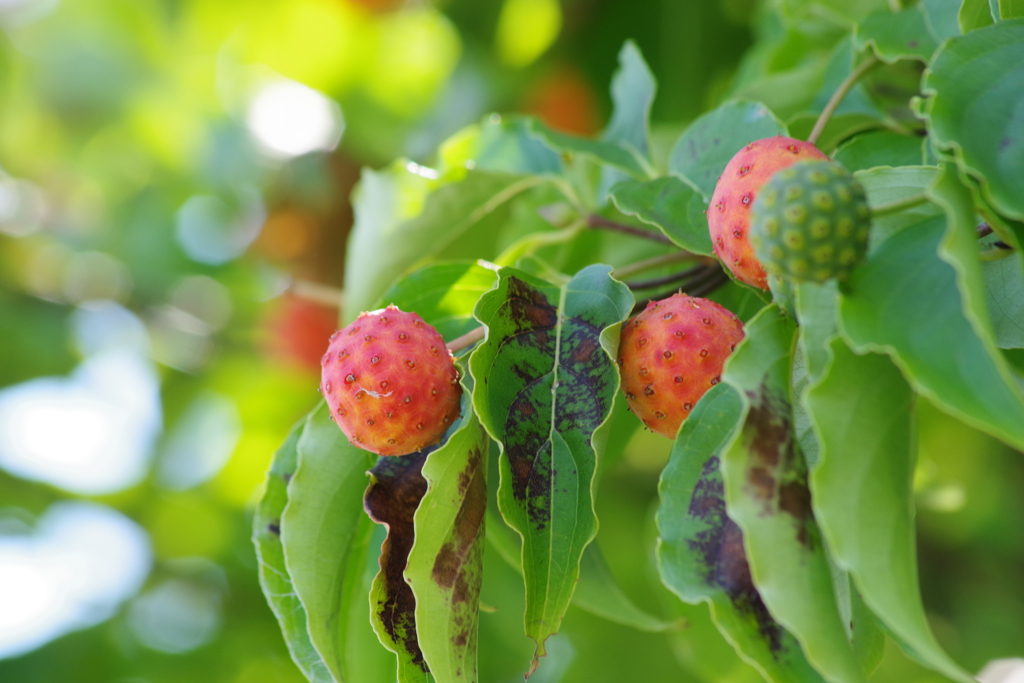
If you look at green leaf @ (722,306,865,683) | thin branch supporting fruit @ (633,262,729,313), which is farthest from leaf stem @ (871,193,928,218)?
thin branch supporting fruit @ (633,262,729,313)

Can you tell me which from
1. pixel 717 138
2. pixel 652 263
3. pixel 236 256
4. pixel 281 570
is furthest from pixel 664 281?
pixel 236 256

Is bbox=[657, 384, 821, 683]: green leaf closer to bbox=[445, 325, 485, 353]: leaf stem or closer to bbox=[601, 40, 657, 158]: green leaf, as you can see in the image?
bbox=[445, 325, 485, 353]: leaf stem

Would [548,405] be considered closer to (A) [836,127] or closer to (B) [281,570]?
(B) [281,570]

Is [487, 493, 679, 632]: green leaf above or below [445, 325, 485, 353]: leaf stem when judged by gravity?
below

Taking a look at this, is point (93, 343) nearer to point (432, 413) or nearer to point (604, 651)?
point (604, 651)

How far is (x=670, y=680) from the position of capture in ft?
8.27

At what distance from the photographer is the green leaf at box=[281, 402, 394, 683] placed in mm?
884

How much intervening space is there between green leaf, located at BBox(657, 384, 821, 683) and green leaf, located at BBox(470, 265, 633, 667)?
0.08 m

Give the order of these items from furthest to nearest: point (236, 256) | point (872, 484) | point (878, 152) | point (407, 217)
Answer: point (236, 256)
point (407, 217)
point (878, 152)
point (872, 484)

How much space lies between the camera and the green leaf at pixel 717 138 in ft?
3.16

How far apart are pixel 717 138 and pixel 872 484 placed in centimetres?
53

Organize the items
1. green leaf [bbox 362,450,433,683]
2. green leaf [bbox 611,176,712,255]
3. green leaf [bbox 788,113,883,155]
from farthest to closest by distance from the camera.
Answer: green leaf [bbox 788,113,883,155] < green leaf [bbox 611,176,712,255] < green leaf [bbox 362,450,433,683]

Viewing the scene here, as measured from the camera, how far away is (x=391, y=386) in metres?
0.83

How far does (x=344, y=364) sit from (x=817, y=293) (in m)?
0.46
